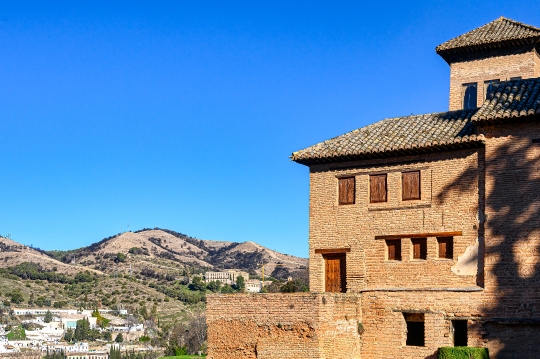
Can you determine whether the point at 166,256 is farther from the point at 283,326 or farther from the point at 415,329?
the point at 283,326

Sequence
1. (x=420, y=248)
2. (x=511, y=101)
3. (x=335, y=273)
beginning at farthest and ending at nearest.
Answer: (x=335, y=273), (x=420, y=248), (x=511, y=101)

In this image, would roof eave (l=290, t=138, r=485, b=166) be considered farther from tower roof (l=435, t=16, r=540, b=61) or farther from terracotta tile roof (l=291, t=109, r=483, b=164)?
tower roof (l=435, t=16, r=540, b=61)

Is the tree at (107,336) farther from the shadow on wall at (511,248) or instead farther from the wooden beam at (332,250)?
the shadow on wall at (511,248)

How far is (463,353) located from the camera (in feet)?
70.5

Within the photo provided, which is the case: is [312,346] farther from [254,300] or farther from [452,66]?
[452,66]

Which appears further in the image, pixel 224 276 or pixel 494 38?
pixel 224 276

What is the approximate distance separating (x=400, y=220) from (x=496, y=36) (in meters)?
10.2

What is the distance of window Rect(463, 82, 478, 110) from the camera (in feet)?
102

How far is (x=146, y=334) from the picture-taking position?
3917 inches

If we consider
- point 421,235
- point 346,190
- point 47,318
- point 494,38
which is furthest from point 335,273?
point 47,318

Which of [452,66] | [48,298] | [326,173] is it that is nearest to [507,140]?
[326,173]

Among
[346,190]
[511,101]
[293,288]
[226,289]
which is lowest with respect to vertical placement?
[293,288]

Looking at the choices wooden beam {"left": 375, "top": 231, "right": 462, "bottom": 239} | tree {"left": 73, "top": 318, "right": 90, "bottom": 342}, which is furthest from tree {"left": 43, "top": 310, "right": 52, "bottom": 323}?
wooden beam {"left": 375, "top": 231, "right": 462, "bottom": 239}

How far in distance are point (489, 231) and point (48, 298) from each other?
331 feet
